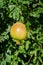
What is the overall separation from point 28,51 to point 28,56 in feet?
0.62

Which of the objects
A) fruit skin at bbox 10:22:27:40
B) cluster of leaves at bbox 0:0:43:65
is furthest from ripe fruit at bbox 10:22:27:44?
cluster of leaves at bbox 0:0:43:65

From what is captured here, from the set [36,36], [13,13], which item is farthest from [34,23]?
[13,13]

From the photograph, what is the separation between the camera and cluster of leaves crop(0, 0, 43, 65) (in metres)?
2.00

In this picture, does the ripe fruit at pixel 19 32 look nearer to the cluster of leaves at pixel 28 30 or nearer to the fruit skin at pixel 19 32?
the fruit skin at pixel 19 32

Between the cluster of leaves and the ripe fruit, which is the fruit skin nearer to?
the ripe fruit

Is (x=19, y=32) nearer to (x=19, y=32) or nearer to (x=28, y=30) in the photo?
(x=19, y=32)

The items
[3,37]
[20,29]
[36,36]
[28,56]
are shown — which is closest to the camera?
[20,29]

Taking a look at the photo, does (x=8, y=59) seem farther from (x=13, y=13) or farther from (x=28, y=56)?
(x=13, y=13)

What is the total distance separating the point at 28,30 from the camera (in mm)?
1993

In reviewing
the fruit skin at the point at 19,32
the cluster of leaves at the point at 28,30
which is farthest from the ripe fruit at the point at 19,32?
the cluster of leaves at the point at 28,30

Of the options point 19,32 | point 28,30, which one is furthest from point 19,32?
point 28,30

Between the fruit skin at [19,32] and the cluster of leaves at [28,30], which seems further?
the cluster of leaves at [28,30]

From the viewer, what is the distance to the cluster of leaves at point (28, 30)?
200 cm

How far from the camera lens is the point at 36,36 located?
2111 millimetres
